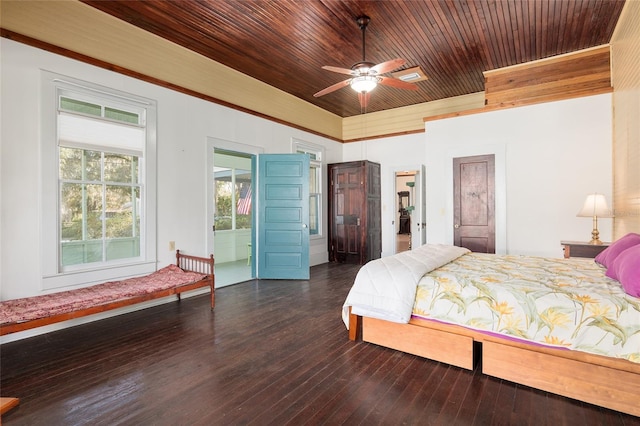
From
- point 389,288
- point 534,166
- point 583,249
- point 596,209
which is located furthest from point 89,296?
point 534,166

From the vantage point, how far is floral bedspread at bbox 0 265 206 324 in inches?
105

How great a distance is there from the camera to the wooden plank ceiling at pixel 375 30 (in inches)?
141

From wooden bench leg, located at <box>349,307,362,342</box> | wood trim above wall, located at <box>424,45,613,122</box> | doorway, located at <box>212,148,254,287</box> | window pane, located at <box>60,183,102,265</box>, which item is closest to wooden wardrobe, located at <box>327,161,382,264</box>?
doorway, located at <box>212,148,254,287</box>

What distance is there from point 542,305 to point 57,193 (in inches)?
177

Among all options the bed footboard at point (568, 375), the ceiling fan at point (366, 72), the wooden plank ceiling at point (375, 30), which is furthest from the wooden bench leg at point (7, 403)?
the wooden plank ceiling at point (375, 30)

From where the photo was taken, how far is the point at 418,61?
4953 millimetres

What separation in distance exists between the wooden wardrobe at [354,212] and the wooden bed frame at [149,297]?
3.58 metres

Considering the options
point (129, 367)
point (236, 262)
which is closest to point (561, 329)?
point (129, 367)

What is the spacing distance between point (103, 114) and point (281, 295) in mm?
3172

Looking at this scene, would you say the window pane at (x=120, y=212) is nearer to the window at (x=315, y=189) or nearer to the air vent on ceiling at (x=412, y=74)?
the window at (x=315, y=189)

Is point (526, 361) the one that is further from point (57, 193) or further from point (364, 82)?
point (57, 193)

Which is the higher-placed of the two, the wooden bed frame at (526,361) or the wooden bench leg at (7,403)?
the wooden bed frame at (526,361)

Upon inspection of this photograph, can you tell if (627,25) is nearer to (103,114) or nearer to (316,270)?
(316,270)

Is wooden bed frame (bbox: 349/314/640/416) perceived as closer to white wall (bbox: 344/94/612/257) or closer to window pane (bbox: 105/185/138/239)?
white wall (bbox: 344/94/612/257)
